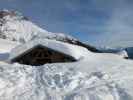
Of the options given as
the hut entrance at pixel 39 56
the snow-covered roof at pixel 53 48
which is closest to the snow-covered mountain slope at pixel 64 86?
the snow-covered roof at pixel 53 48

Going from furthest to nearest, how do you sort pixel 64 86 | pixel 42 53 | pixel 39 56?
1. pixel 42 53
2. pixel 39 56
3. pixel 64 86

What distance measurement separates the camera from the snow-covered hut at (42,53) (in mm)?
19698

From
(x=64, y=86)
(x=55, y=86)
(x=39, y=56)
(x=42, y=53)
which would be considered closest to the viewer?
(x=64, y=86)

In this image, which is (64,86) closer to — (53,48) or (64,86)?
(64,86)

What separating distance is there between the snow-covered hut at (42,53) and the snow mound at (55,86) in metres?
6.50

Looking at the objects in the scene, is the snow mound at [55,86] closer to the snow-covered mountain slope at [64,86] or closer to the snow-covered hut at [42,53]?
the snow-covered mountain slope at [64,86]

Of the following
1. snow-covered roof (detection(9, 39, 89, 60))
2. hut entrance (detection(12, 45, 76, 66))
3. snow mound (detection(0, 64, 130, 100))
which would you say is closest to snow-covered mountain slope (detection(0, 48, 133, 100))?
snow mound (detection(0, 64, 130, 100))

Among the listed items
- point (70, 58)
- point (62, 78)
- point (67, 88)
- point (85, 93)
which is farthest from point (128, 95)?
point (70, 58)

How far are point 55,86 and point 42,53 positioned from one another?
10.3 m

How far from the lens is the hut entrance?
1986 cm

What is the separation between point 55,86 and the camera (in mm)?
10180

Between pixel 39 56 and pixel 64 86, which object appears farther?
pixel 39 56

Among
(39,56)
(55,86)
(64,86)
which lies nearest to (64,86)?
(64,86)

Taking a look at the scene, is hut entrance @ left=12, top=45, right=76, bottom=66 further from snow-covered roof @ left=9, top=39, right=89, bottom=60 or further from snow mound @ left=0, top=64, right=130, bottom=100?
snow mound @ left=0, top=64, right=130, bottom=100
